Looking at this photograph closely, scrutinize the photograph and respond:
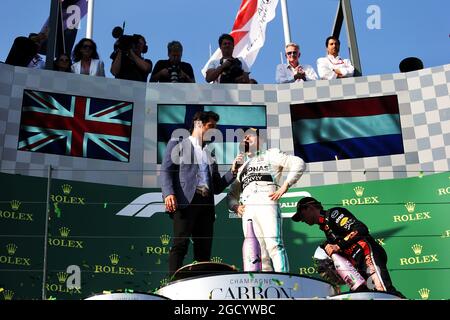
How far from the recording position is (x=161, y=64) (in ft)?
22.3

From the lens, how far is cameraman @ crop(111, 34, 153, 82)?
6.65m

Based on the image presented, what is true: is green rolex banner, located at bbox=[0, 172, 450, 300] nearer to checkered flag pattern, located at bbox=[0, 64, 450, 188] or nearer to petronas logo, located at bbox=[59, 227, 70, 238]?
petronas logo, located at bbox=[59, 227, 70, 238]

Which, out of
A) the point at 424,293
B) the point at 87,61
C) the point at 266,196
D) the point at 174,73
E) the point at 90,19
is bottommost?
the point at 424,293

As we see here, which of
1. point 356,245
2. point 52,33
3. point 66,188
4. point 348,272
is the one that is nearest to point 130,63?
point 52,33

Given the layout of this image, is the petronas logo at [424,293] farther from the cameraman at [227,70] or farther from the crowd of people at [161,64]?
the cameraman at [227,70]

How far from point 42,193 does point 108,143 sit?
2.46ft

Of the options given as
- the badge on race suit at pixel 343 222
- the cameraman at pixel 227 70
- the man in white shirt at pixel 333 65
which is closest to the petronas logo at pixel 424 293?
the badge on race suit at pixel 343 222

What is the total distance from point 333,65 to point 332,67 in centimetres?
3

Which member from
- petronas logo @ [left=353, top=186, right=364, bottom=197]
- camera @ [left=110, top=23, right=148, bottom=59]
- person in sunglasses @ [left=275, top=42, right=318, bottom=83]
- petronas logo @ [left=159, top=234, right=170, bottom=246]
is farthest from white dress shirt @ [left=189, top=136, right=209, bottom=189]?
person in sunglasses @ [left=275, top=42, right=318, bottom=83]

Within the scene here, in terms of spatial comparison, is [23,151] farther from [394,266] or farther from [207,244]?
[394,266]

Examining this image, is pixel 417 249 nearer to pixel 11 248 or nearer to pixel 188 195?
pixel 188 195

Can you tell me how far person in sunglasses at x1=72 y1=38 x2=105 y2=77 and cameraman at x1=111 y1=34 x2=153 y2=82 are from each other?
0.39 ft

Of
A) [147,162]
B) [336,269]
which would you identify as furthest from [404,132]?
[147,162]

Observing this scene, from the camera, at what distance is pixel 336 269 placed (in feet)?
18.0
